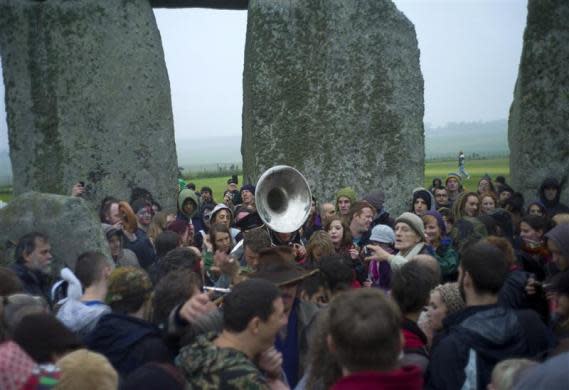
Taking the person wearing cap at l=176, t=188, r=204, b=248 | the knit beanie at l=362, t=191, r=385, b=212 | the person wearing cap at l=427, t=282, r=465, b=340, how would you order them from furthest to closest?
the person wearing cap at l=176, t=188, r=204, b=248 < the knit beanie at l=362, t=191, r=385, b=212 < the person wearing cap at l=427, t=282, r=465, b=340

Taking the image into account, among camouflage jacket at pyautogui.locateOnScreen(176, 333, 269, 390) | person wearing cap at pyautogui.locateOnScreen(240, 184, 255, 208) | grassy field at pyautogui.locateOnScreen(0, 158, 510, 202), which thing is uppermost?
person wearing cap at pyautogui.locateOnScreen(240, 184, 255, 208)

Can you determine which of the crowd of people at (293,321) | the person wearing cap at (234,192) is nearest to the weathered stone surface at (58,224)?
the crowd of people at (293,321)

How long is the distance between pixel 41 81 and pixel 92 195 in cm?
182

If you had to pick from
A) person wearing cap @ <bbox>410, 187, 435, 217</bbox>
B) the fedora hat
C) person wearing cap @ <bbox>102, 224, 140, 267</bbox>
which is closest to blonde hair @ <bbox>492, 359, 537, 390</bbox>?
the fedora hat

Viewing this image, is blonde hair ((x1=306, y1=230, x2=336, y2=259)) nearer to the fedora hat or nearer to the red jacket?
the fedora hat

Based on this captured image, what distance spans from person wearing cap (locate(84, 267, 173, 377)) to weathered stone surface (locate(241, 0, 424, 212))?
724cm

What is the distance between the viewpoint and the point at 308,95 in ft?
36.5

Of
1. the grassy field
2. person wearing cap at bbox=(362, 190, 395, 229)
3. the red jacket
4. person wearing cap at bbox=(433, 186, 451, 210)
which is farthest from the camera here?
the grassy field

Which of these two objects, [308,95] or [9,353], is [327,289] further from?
[308,95]

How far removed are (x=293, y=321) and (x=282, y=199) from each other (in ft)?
9.05

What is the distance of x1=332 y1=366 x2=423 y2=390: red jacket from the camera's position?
2.41 m

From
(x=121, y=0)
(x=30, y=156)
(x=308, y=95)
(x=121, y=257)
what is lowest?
(x=121, y=257)

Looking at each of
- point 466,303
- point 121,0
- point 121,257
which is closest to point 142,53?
point 121,0

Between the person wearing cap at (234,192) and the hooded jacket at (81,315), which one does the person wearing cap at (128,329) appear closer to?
the hooded jacket at (81,315)
